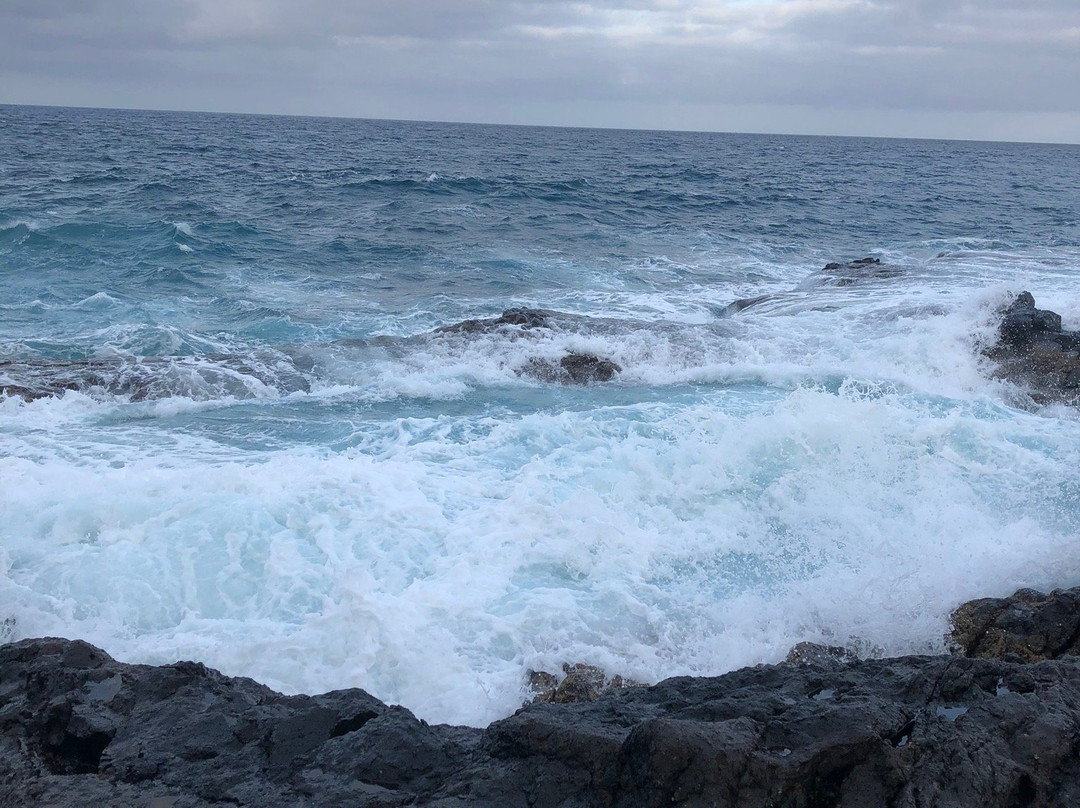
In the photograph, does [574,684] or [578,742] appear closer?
[578,742]

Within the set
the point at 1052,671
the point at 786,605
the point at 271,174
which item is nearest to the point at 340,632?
the point at 786,605

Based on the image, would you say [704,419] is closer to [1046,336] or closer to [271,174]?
[1046,336]

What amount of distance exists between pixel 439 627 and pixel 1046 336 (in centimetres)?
968

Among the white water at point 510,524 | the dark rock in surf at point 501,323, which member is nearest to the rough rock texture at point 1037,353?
the white water at point 510,524

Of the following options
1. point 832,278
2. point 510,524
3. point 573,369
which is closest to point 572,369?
point 573,369

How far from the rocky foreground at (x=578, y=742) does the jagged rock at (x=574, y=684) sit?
113cm

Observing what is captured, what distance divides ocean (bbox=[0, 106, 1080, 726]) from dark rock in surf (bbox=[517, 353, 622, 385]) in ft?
0.46

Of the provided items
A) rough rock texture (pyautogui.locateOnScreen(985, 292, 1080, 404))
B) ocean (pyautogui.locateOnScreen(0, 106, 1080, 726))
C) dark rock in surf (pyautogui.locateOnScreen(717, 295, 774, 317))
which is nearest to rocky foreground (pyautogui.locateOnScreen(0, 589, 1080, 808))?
ocean (pyautogui.locateOnScreen(0, 106, 1080, 726))

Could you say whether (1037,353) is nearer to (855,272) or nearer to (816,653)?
(855,272)

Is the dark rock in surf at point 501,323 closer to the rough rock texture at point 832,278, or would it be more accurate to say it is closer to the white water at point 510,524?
the white water at point 510,524

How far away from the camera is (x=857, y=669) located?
366 centimetres

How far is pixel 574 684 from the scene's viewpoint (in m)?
4.80

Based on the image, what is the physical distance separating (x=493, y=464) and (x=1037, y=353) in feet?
25.0

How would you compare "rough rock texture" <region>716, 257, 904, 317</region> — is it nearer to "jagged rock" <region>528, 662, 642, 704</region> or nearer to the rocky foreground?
"jagged rock" <region>528, 662, 642, 704</region>
